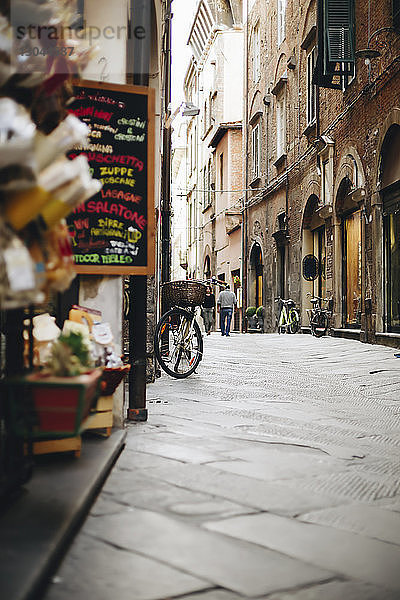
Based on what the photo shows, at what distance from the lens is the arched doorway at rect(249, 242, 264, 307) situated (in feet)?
82.8

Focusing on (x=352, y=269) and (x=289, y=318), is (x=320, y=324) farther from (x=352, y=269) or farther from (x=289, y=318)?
(x=289, y=318)

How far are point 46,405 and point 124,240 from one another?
7.09ft

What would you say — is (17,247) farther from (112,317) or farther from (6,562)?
(112,317)

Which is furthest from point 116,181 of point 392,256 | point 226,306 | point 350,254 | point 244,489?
point 226,306

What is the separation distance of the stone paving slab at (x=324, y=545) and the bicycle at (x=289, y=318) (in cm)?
1616

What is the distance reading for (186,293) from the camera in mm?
7883

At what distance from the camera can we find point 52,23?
258 cm

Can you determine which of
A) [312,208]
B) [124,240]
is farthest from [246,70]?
[124,240]

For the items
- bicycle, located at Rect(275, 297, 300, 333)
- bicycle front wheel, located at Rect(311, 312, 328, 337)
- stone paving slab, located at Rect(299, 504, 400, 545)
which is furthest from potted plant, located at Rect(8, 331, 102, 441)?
bicycle, located at Rect(275, 297, 300, 333)

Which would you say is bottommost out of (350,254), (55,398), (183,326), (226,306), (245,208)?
(55,398)

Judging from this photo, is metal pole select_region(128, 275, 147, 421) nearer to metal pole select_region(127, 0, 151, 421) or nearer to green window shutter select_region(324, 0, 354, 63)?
metal pole select_region(127, 0, 151, 421)

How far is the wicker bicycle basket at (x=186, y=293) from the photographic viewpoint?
788 centimetres

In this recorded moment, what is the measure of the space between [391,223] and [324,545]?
35.7 feet

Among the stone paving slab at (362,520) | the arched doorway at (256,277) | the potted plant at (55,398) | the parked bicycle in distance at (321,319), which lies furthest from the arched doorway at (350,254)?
the potted plant at (55,398)
